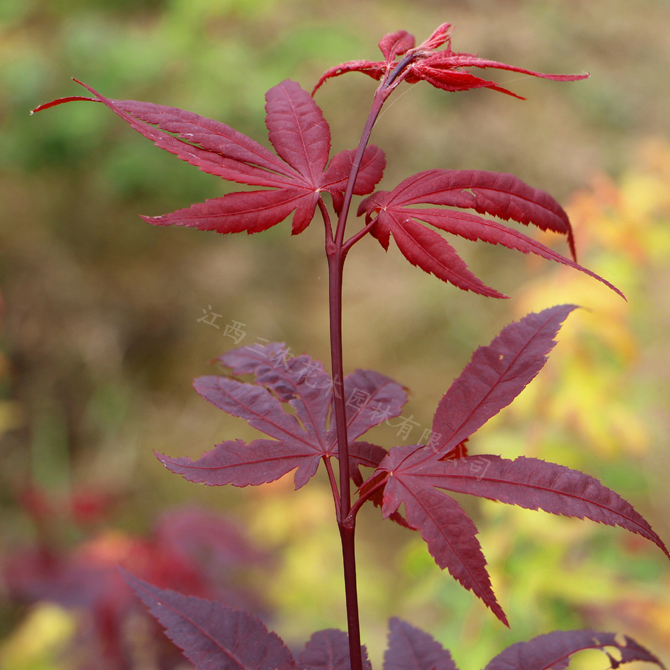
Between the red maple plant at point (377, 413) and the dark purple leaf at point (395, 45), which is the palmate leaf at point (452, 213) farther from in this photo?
the dark purple leaf at point (395, 45)

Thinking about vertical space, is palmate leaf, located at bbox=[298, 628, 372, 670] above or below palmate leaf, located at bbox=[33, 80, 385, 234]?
below

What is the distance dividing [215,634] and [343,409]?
221 millimetres

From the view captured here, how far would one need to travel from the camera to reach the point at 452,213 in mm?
508

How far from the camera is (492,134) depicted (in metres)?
4.13

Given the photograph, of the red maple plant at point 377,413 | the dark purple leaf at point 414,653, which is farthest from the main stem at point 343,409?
the dark purple leaf at point 414,653

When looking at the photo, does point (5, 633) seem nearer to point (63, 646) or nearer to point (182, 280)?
point (63, 646)

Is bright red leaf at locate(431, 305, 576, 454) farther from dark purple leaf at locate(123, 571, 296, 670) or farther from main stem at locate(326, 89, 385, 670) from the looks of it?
dark purple leaf at locate(123, 571, 296, 670)

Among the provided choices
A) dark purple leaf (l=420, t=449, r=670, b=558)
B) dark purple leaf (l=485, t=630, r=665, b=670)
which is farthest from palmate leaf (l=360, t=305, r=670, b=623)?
→ dark purple leaf (l=485, t=630, r=665, b=670)

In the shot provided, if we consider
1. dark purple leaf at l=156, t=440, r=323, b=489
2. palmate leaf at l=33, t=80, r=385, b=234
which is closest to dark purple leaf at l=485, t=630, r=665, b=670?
dark purple leaf at l=156, t=440, r=323, b=489

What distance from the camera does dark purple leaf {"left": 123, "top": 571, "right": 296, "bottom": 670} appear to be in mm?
514

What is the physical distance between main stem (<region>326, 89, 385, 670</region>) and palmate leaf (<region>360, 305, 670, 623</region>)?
0.02m

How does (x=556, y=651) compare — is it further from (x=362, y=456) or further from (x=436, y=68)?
(x=436, y=68)

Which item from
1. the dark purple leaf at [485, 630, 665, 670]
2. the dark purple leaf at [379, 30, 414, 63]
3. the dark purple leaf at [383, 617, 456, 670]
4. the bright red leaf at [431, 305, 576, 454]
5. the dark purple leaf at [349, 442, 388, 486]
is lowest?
the dark purple leaf at [383, 617, 456, 670]

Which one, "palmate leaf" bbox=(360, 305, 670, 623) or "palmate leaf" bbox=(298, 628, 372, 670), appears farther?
"palmate leaf" bbox=(298, 628, 372, 670)
